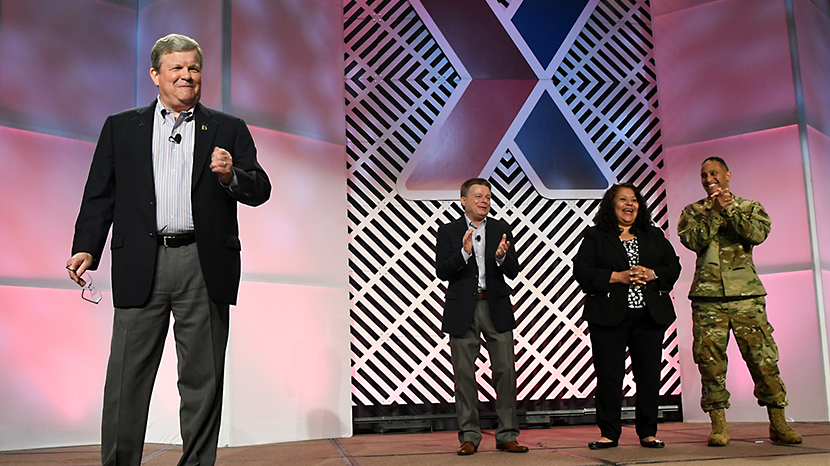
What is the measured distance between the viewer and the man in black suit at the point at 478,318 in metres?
3.30

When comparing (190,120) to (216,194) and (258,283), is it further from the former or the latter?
(258,283)

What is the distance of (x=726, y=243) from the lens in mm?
3301

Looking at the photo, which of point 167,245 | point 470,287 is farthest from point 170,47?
point 470,287

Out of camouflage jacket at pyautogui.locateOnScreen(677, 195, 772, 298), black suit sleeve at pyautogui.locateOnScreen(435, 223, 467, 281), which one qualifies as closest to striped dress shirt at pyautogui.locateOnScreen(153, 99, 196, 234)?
black suit sleeve at pyautogui.locateOnScreen(435, 223, 467, 281)

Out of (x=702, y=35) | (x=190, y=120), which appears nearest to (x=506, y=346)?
(x=190, y=120)

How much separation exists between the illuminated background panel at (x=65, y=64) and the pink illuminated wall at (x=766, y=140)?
3740 mm

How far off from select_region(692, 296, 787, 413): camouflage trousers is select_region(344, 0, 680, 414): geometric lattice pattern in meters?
1.54

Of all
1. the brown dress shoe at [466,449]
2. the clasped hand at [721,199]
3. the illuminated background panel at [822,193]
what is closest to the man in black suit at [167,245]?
the brown dress shoe at [466,449]

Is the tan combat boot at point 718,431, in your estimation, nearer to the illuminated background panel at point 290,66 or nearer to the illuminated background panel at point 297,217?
the illuminated background panel at point 297,217

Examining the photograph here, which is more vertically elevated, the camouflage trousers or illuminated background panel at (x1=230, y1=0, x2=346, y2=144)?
illuminated background panel at (x1=230, y1=0, x2=346, y2=144)

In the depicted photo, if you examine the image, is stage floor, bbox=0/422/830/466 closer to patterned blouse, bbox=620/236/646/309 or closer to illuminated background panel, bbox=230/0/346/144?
patterned blouse, bbox=620/236/646/309

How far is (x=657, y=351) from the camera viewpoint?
3238 mm

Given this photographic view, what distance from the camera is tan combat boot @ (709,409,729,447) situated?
309 centimetres

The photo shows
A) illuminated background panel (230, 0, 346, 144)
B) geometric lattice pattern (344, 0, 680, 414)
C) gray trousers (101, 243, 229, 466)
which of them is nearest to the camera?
gray trousers (101, 243, 229, 466)
